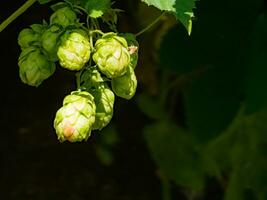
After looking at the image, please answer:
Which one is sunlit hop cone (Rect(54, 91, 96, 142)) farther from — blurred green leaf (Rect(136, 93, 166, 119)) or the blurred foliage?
blurred green leaf (Rect(136, 93, 166, 119))

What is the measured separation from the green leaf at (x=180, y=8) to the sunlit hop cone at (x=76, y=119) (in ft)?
0.73

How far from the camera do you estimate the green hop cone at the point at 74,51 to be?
4.79ft

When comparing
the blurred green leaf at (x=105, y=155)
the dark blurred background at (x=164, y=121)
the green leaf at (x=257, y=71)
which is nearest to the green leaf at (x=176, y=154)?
the dark blurred background at (x=164, y=121)

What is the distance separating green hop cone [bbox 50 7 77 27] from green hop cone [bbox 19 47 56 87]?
0.06m

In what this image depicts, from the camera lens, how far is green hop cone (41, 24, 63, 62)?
1508 millimetres

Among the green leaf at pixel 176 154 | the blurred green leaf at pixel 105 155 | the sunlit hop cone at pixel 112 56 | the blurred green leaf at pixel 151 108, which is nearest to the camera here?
the sunlit hop cone at pixel 112 56

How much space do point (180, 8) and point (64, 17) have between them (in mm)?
209

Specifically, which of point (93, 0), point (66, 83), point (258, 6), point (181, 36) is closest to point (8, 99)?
point (66, 83)

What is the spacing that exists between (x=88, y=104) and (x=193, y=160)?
5.17 ft

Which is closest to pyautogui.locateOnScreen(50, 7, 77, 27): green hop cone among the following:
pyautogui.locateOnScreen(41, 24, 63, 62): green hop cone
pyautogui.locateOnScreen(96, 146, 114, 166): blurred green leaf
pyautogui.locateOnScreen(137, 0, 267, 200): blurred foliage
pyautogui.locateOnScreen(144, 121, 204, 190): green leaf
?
pyautogui.locateOnScreen(41, 24, 63, 62): green hop cone

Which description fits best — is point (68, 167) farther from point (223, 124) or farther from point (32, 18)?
point (223, 124)

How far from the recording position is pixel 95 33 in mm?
1559

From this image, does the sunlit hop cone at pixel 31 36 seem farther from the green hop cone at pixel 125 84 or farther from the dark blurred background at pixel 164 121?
A: the dark blurred background at pixel 164 121

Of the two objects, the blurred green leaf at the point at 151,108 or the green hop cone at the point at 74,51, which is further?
the blurred green leaf at the point at 151,108
